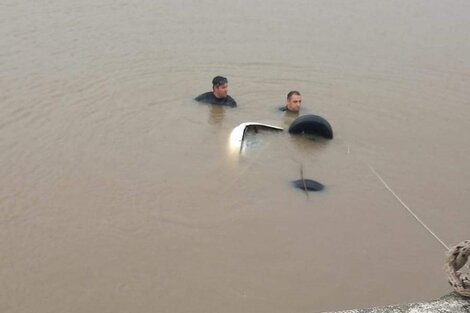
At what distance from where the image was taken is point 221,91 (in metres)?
8.99

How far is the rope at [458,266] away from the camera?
Answer: 341 cm

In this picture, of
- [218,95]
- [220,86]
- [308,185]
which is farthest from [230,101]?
[308,185]

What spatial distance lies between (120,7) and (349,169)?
6.70 metres

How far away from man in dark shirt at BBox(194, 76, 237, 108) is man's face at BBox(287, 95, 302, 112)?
0.80 meters

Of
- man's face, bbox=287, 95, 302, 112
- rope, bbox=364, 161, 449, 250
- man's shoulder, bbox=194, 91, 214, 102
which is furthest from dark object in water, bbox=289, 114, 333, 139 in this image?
man's shoulder, bbox=194, 91, 214, 102

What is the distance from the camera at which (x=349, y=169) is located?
25.4 ft

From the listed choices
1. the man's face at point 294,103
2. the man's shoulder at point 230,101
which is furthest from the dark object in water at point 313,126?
the man's shoulder at point 230,101

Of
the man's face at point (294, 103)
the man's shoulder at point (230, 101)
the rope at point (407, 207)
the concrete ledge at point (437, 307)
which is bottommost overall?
Answer: the concrete ledge at point (437, 307)

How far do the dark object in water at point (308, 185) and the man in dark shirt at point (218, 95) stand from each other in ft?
7.24

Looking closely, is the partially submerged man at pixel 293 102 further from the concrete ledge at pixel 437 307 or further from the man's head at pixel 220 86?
the concrete ledge at pixel 437 307

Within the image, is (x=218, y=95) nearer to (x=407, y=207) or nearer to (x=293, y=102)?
(x=293, y=102)

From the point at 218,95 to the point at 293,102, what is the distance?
3.46ft

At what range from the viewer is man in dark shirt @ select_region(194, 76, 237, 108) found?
894 centimetres

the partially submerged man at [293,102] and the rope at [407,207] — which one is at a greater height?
the partially submerged man at [293,102]
